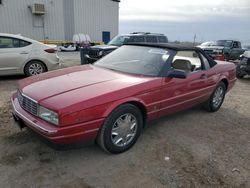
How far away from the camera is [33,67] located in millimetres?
7805

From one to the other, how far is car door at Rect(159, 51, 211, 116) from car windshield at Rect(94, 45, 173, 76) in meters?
0.24

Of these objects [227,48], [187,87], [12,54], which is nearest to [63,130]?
[187,87]

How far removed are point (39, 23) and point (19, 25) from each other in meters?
1.86

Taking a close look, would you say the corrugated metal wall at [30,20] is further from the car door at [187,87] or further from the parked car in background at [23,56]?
the car door at [187,87]

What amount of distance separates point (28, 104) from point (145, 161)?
1.69m

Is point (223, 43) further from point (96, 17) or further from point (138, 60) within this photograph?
point (96, 17)

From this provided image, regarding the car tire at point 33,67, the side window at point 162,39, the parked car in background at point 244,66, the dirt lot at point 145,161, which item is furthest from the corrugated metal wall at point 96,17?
the dirt lot at point 145,161

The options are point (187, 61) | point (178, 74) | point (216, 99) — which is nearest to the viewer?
point (178, 74)

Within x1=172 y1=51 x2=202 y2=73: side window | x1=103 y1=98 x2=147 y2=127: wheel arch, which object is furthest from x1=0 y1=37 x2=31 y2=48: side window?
x1=103 y1=98 x2=147 y2=127: wheel arch

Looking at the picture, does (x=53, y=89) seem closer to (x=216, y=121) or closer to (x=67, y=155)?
(x=67, y=155)

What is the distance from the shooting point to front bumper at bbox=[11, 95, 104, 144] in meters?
2.74

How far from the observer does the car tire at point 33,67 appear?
7.70 meters

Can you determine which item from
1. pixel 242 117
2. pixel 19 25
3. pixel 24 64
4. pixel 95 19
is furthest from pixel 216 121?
pixel 95 19

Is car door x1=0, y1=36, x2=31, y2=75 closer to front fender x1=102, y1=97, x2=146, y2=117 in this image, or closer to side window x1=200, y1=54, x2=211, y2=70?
side window x1=200, y1=54, x2=211, y2=70
